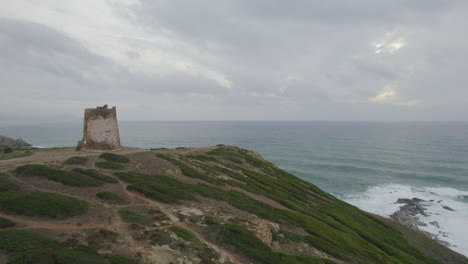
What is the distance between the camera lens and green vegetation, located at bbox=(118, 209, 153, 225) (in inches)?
547

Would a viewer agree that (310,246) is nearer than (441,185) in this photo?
Yes

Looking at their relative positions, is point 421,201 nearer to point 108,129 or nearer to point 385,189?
point 385,189

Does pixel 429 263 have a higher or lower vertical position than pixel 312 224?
lower

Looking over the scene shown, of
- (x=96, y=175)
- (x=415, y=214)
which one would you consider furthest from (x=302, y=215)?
(x=415, y=214)

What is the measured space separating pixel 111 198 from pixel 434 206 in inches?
2515

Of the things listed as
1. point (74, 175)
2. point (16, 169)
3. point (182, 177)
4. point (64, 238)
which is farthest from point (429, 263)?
point (16, 169)

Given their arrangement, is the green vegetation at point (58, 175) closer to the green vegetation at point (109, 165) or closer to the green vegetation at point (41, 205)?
the green vegetation at point (41, 205)

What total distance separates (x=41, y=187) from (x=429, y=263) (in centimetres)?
4103

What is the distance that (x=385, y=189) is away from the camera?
204ft

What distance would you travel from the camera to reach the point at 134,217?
14281 mm

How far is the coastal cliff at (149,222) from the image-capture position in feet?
35.3

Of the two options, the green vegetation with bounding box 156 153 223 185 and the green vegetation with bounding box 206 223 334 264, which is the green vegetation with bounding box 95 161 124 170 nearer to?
the green vegetation with bounding box 156 153 223 185

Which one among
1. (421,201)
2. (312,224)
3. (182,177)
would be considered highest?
(182,177)

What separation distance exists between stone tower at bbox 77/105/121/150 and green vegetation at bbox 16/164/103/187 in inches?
506
